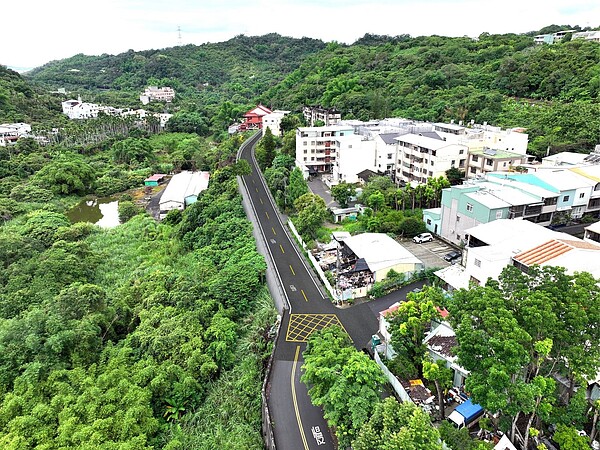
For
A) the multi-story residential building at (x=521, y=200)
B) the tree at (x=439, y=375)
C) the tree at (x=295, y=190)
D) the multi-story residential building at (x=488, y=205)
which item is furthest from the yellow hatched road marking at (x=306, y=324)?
the tree at (x=295, y=190)

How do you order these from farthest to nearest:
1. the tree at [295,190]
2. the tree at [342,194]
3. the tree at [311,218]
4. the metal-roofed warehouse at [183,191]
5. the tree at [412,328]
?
the metal-roofed warehouse at [183,191], the tree at [295,190], the tree at [342,194], the tree at [311,218], the tree at [412,328]

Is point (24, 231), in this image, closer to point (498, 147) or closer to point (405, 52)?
point (498, 147)

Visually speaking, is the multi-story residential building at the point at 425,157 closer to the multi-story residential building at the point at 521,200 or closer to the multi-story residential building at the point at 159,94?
the multi-story residential building at the point at 521,200

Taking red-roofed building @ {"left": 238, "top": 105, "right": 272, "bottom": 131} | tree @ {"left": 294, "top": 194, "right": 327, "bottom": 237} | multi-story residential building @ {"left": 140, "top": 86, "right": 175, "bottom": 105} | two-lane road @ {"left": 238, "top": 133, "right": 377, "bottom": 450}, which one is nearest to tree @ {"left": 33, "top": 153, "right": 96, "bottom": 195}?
two-lane road @ {"left": 238, "top": 133, "right": 377, "bottom": 450}

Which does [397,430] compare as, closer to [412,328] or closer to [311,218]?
[412,328]

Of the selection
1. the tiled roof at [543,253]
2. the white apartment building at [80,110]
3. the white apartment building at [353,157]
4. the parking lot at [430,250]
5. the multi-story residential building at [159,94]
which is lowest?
the parking lot at [430,250]

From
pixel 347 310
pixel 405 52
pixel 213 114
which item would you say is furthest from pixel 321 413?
pixel 405 52

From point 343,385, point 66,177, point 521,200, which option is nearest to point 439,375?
point 343,385
